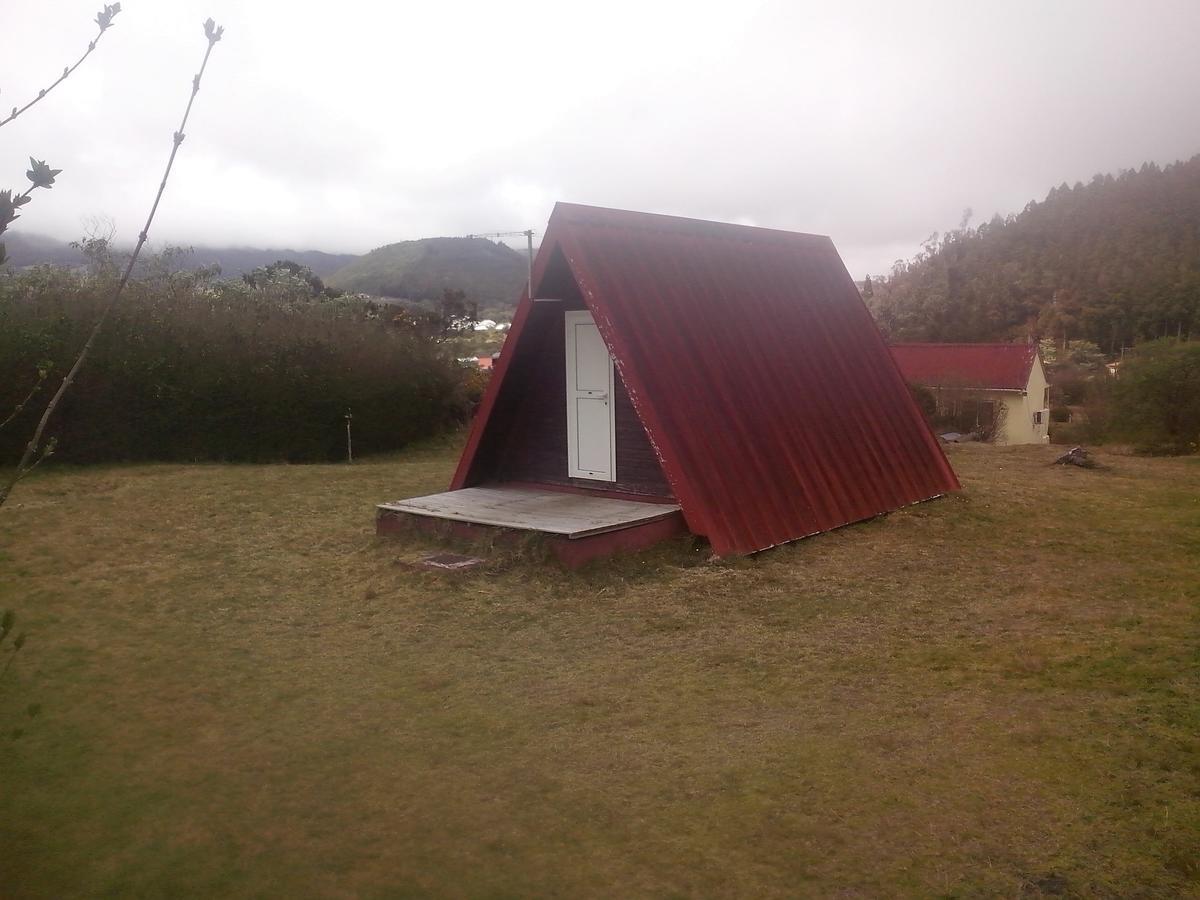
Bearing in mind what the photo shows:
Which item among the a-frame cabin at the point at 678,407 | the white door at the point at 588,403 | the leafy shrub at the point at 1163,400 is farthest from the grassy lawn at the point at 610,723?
the leafy shrub at the point at 1163,400

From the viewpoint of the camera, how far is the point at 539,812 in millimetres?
3746

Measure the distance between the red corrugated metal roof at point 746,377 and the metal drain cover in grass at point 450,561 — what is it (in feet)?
6.10

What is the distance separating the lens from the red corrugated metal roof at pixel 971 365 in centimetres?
2808

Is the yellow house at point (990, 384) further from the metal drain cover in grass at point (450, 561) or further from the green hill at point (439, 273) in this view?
the green hill at point (439, 273)

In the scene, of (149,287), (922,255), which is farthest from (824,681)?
(922,255)

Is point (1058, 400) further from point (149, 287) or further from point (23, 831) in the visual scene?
point (23, 831)

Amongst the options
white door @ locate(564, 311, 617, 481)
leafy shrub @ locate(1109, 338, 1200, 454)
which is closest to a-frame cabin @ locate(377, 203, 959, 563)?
white door @ locate(564, 311, 617, 481)

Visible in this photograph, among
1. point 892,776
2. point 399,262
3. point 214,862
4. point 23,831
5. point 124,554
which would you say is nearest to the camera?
point 214,862

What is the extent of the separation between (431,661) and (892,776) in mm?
2878

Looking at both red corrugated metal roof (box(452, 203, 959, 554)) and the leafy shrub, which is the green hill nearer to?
the leafy shrub

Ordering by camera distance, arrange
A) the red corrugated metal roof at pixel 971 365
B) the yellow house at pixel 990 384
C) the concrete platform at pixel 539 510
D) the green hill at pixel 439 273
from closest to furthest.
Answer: the concrete platform at pixel 539 510 < the yellow house at pixel 990 384 < the red corrugated metal roof at pixel 971 365 < the green hill at pixel 439 273

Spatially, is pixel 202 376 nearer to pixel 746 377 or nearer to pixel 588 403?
pixel 588 403

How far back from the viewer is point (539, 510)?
860 centimetres

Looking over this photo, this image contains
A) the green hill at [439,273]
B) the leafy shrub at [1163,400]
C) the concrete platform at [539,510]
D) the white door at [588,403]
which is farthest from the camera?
the green hill at [439,273]
